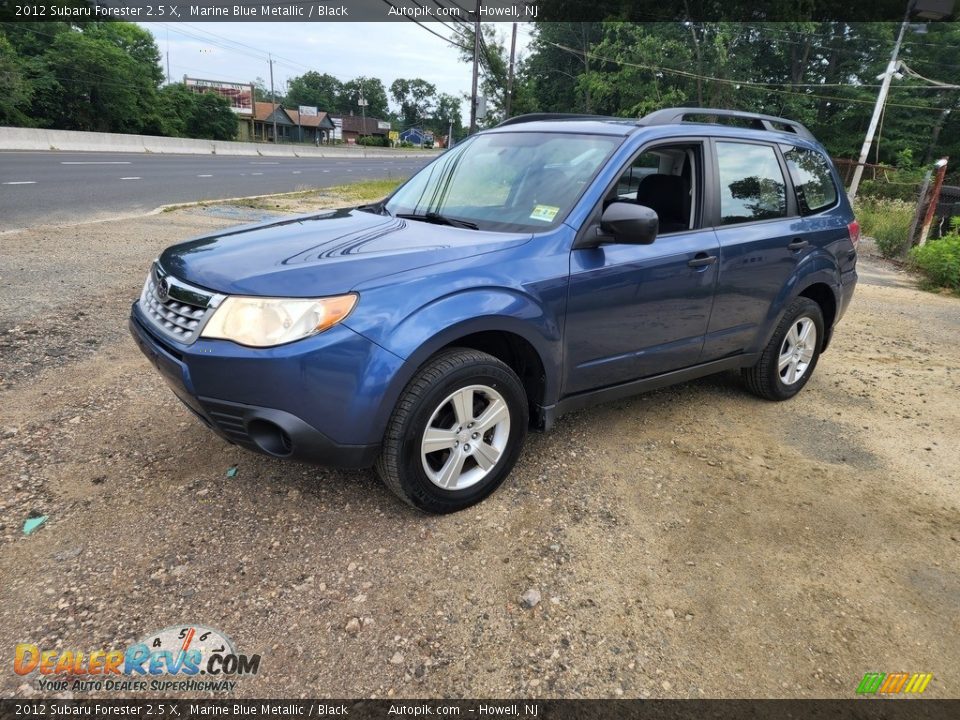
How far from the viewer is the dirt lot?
2.15m

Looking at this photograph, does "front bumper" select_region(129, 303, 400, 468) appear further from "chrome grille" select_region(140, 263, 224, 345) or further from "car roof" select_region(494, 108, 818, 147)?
"car roof" select_region(494, 108, 818, 147)

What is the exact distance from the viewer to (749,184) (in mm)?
3914

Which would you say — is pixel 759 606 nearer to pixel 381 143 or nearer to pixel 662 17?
pixel 662 17

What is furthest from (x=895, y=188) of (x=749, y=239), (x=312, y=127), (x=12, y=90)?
(x=312, y=127)

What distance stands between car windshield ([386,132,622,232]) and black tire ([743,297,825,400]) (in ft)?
6.03

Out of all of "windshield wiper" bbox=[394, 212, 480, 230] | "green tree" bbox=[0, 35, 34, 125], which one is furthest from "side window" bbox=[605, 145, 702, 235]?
"green tree" bbox=[0, 35, 34, 125]

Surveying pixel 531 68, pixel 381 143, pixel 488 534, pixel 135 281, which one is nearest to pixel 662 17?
pixel 531 68

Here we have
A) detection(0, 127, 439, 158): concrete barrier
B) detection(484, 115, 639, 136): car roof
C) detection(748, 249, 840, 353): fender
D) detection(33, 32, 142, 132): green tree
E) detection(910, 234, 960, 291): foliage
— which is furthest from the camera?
detection(33, 32, 142, 132): green tree

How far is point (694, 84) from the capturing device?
3559 cm

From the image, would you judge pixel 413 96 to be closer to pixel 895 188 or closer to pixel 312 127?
pixel 312 127

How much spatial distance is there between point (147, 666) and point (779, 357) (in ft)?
13.1

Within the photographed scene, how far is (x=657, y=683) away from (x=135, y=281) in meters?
6.20

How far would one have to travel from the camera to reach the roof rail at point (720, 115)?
11.8 ft

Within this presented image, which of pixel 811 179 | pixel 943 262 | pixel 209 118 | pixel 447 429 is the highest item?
pixel 811 179
